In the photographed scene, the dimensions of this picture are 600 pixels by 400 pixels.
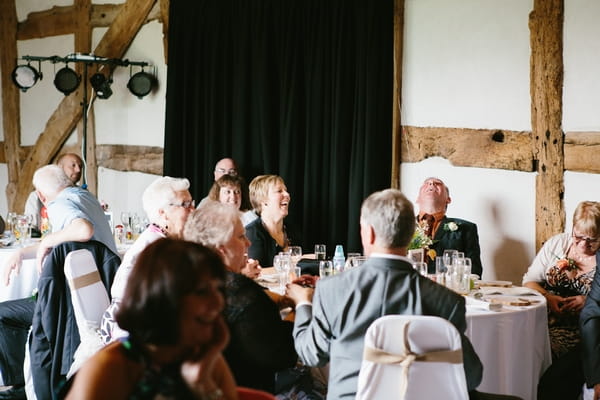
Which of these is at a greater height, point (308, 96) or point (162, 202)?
point (308, 96)

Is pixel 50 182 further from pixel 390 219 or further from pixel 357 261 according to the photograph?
pixel 390 219

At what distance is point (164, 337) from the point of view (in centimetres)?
153

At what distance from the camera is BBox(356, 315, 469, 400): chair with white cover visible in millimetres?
2297

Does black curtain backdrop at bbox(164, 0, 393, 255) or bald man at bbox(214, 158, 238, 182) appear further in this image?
bald man at bbox(214, 158, 238, 182)

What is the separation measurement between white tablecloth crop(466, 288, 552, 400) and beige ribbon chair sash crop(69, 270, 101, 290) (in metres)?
1.78

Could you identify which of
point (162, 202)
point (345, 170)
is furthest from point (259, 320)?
point (345, 170)

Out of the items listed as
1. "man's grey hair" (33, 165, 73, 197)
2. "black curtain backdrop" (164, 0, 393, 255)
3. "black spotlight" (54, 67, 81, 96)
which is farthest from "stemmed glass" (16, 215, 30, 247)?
"black spotlight" (54, 67, 81, 96)

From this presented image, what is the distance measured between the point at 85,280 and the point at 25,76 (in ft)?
16.3

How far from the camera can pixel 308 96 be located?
241 inches

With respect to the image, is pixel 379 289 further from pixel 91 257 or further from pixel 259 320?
pixel 91 257

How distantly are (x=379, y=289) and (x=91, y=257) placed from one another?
1706 millimetres

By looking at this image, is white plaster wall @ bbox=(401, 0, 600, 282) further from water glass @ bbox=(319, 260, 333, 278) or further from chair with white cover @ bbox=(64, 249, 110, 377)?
chair with white cover @ bbox=(64, 249, 110, 377)

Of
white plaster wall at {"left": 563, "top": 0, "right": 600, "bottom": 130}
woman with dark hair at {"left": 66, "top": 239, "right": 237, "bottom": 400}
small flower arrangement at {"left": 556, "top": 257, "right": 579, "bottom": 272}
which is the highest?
white plaster wall at {"left": 563, "top": 0, "right": 600, "bottom": 130}

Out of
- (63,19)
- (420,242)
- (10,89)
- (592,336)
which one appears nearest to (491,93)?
(420,242)
